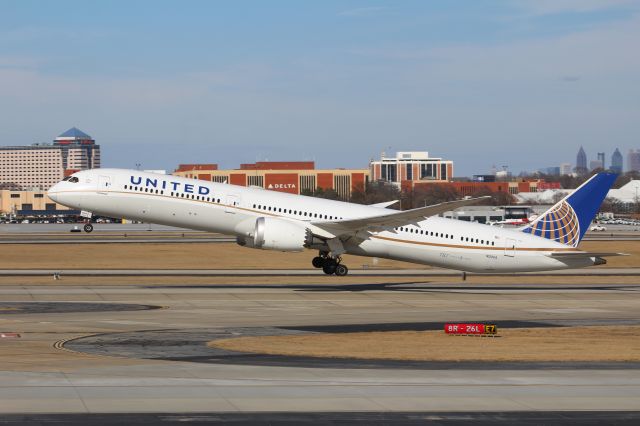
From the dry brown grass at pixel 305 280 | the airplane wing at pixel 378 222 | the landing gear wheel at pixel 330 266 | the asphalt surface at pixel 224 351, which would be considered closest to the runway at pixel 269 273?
the dry brown grass at pixel 305 280

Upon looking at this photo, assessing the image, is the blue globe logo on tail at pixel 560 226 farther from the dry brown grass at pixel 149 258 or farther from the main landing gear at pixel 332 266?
the dry brown grass at pixel 149 258

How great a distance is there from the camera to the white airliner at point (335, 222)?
54594 millimetres

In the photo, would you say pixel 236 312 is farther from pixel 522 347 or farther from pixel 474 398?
pixel 474 398

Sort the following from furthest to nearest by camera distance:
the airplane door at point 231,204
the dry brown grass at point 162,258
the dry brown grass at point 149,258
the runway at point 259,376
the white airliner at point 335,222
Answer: the dry brown grass at point 162,258, the dry brown grass at point 149,258, the airplane door at point 231,204, the white airliner at point 335,222, the runway at point 259,376

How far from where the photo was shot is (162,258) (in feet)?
282

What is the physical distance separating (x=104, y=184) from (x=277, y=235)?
9.96 meters

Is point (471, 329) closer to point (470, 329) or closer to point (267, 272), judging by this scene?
point (470, 329)

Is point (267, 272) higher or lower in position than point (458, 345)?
lower

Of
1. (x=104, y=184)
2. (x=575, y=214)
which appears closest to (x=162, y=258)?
(x=104, y=184)

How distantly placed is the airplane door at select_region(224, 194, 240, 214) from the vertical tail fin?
18122 millimetres

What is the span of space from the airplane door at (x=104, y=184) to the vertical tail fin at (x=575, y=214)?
82.3 feet

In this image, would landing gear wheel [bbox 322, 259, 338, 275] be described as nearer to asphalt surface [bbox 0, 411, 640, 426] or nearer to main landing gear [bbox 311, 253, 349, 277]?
main landing gear [bbox 311, 253, 349, 277]

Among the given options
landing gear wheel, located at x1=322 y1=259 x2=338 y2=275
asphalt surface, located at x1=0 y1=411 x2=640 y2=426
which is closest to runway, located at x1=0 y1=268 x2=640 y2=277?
landing gear wheel, located at x1=322 y1=259 x2=338 y2=275

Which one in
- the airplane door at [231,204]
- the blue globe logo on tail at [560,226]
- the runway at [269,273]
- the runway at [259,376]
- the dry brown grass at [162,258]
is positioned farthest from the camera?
the dry brown grass at [162,258]
